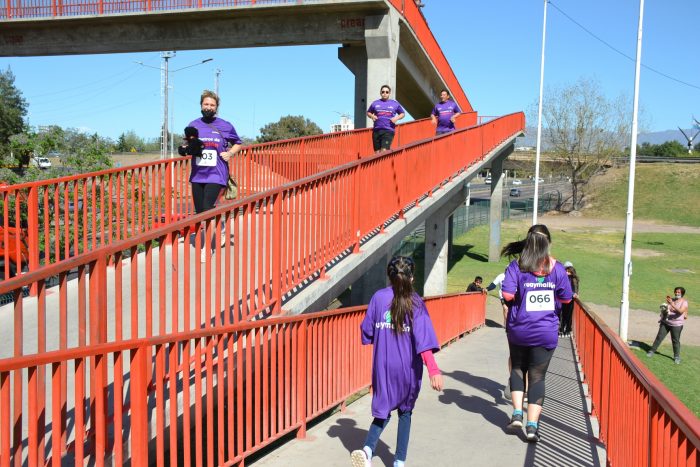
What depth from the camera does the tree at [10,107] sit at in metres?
43.4

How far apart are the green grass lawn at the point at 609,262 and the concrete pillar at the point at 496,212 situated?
2.71 ft

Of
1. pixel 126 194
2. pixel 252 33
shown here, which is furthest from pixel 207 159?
pixel 252 33

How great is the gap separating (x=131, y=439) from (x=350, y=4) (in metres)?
13.9

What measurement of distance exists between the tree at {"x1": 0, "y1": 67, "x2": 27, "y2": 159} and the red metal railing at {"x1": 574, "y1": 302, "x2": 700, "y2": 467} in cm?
4198

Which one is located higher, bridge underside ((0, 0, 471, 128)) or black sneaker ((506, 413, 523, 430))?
bridge underside ((0, 0, 471, 128))

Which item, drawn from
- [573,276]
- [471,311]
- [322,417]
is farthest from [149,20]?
[322,417]

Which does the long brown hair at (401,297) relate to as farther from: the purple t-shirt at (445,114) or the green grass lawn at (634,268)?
the purple t-shirt at (445,114)

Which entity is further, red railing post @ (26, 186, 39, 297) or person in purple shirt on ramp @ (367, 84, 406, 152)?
person in purple shirt on ramp @ (367, 84, 406, 152)

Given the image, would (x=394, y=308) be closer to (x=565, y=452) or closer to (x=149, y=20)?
(x=565, y=452)

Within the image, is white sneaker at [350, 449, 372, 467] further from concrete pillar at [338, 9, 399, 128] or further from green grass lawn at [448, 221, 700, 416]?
concrete pillar at [338, 9, 399, 128]

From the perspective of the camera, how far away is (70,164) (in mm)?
16062

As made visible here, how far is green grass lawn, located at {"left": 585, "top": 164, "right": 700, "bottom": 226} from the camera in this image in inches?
2184

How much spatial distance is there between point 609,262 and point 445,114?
905 inches

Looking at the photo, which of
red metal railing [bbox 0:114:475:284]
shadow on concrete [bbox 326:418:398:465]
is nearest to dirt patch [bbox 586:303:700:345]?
red metal railing [bbox 0:114:475:284]
